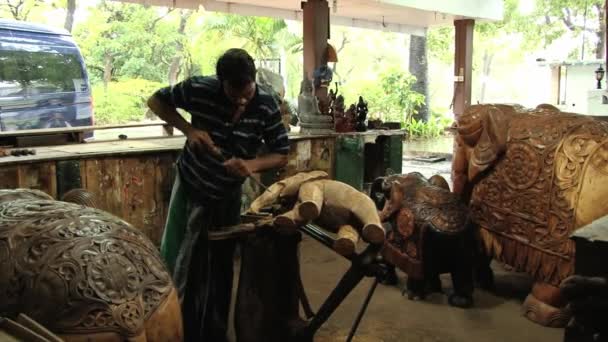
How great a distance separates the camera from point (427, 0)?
8.65 meters

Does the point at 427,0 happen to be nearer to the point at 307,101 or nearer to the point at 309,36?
the point at 309,36

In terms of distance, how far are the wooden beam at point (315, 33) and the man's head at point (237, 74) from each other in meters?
3.84

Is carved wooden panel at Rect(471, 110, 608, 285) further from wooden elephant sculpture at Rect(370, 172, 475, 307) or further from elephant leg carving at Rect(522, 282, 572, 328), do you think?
wooden elephant sculpture at Rect(370, 172, 475, 307)

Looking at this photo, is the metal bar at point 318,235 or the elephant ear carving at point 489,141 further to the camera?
the elephant ear carving at point 489,141

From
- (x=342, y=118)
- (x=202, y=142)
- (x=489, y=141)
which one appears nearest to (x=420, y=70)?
(x=342, y=118)

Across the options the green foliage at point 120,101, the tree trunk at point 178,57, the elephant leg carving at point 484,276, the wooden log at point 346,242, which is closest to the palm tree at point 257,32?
the tree trunk at point 178,57

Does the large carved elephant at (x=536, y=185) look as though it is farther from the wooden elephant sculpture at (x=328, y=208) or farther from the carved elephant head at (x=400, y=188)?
the wooden elephant sculpture at (x=328, y=208)

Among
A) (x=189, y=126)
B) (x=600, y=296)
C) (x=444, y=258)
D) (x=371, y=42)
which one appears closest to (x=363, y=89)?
(x=371, y=42)

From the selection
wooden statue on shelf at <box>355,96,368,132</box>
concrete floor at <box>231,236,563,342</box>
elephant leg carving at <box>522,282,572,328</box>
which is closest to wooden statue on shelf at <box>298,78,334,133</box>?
wooden statue on shelf at <box>355,96,368,132</box>

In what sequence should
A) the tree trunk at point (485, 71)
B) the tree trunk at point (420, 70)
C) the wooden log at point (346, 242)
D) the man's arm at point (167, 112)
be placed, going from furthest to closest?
the tree trunk at point (485, 71) < the tree trunk at point (420, 70) < the man's arm at point (167, 112) < the wooden log at point (346, 242)

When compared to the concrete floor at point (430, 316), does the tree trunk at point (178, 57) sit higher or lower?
higher

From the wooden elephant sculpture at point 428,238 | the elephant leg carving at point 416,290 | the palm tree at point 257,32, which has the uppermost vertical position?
the palm tree at point 257,32

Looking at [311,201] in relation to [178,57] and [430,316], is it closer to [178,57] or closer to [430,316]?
[430,316]

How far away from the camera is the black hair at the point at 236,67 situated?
263cm
